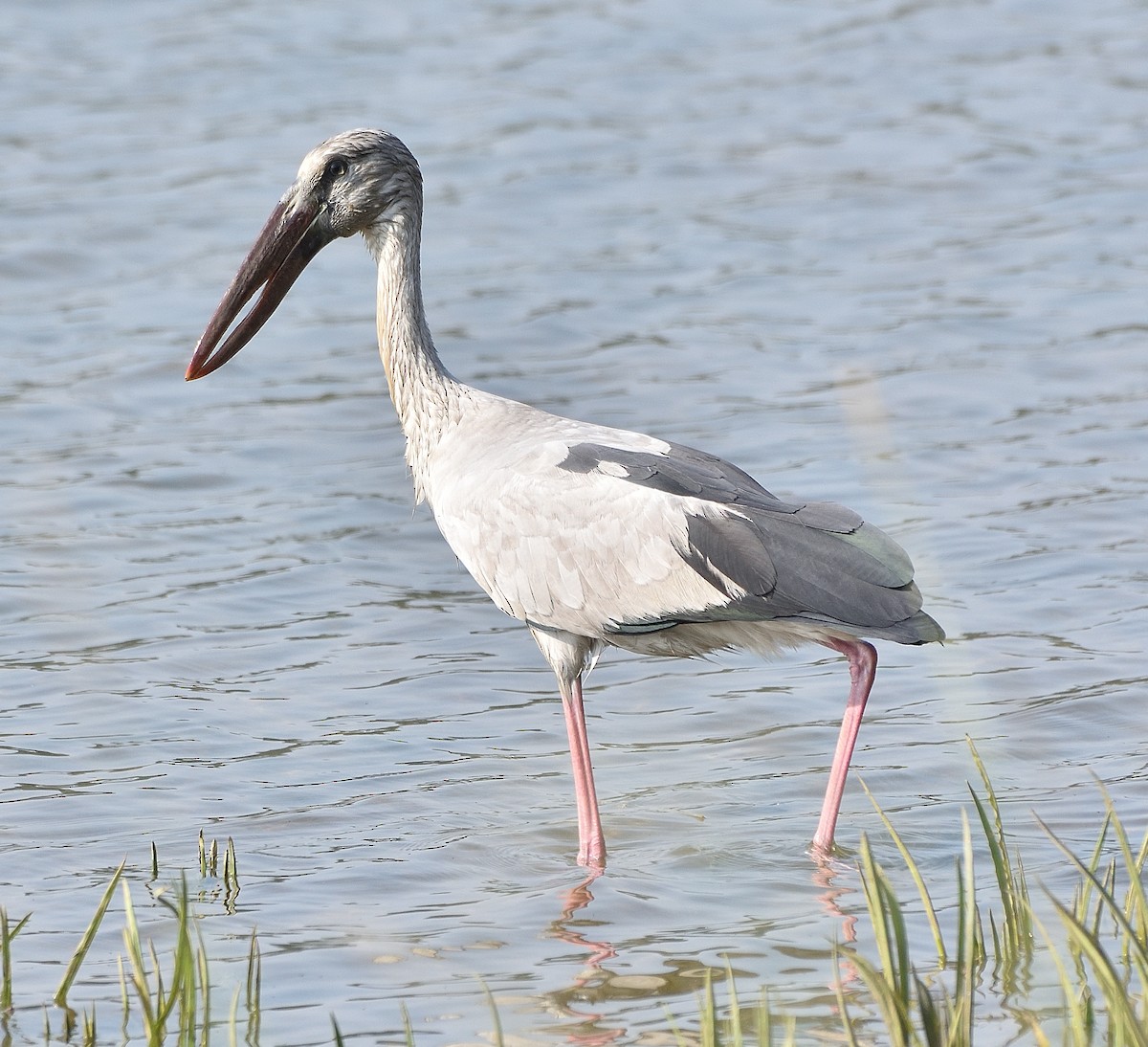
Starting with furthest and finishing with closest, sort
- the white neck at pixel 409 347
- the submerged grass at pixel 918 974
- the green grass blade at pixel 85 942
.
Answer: the white neck at pixel 409 347
the green grass blade at pixel 85 942
the submerged grass at pixel 918 974

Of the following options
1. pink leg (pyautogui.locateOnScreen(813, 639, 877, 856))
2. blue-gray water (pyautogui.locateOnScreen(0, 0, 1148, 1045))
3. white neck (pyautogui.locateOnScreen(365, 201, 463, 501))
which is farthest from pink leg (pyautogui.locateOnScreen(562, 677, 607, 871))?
white neck (pyautogui.locateOnScreen(365, 201, 463, 501))

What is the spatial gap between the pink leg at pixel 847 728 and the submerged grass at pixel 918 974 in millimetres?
238

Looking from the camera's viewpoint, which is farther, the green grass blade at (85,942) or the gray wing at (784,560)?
the gray wing at (784,560)

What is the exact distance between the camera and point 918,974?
4.89 m

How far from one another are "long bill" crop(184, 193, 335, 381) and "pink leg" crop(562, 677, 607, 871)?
1.84 metres

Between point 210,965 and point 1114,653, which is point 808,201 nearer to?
point 1114,653

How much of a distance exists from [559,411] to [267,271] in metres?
4.01

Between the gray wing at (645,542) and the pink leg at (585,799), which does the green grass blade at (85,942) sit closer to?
the pink leg at (585,799)

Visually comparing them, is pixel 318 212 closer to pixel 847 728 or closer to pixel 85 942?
pixel 847 728

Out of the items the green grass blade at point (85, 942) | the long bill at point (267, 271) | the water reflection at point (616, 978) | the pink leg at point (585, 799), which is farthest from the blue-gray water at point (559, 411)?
the long bill at point (267, 271)

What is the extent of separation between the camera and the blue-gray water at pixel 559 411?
5883 mm

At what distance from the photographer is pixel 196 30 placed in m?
17.7

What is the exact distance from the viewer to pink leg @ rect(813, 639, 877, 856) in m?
5.97

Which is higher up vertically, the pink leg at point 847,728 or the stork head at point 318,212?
the stork head at point 318,212
